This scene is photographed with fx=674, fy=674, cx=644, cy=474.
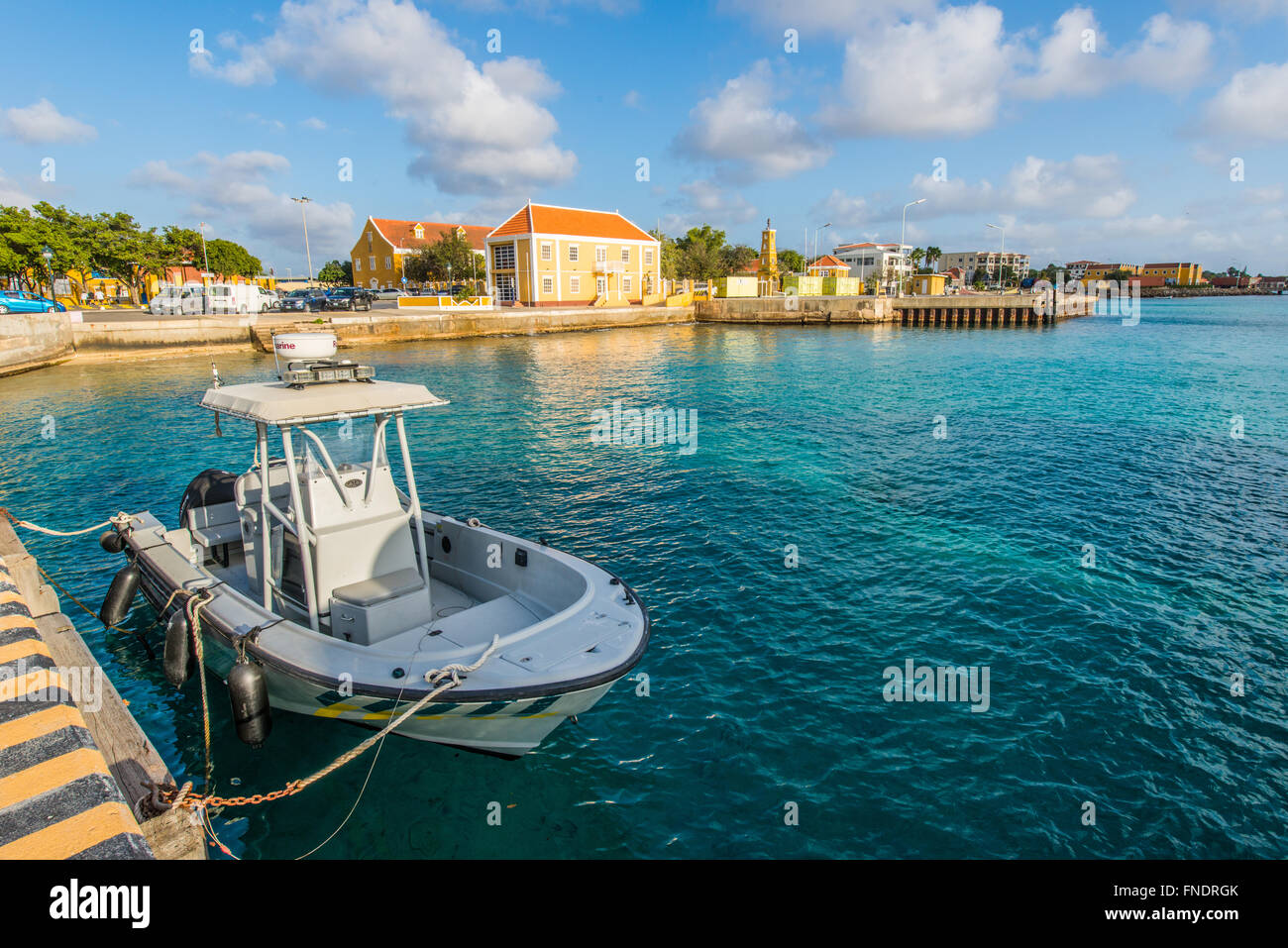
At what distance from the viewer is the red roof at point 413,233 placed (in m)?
83.2

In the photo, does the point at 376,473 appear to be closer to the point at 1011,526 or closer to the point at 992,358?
the point at 1011,526

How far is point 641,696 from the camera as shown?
29.7 feet

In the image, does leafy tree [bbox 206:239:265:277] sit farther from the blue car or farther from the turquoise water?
the turquoise water

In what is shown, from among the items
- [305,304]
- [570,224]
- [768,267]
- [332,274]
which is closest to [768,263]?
[768,267]

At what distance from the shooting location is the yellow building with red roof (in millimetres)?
64750

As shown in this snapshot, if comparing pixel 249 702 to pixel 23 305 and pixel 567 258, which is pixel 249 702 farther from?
pixel 567 258

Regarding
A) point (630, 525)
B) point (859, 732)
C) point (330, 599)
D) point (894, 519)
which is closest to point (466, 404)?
point (630, 525)

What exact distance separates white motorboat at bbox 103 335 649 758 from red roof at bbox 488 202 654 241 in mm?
58752

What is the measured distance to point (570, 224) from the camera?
67125 mm

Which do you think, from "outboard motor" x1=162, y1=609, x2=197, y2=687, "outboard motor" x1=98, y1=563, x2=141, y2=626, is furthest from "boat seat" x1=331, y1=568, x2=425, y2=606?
"outboard motor" x1=98, y1=563, x2=141, y2=626

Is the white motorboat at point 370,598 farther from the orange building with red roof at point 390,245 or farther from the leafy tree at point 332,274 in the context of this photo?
the leafy tree at point 332,274

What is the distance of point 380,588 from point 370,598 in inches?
10.6

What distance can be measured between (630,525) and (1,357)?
129 feet

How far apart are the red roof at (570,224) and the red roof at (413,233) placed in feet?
59.9
